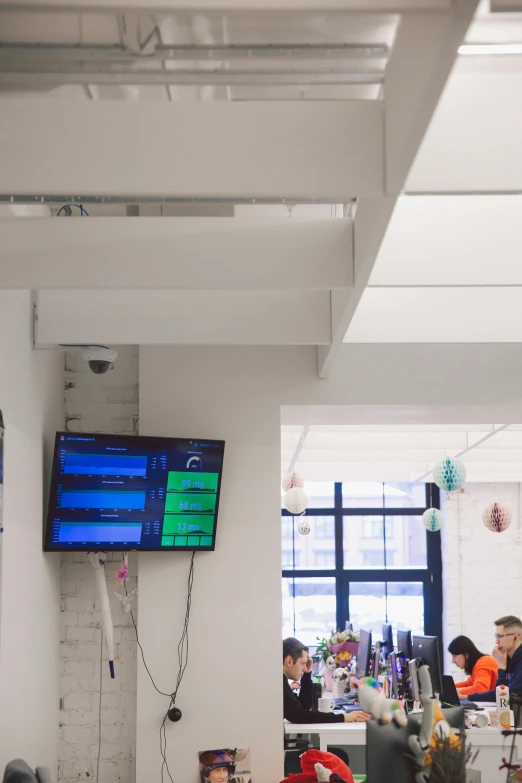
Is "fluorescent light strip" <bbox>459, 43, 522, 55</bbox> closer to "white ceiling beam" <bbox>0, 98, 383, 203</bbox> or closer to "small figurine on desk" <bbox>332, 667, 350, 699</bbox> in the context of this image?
"white ceiling beam" <bbox>0, 98, 383, 203</bbox>

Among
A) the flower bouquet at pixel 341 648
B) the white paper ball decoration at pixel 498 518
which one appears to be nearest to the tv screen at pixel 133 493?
the flower bouquet at pixel 341 648

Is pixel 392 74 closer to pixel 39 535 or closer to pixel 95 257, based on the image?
pixel 95 257

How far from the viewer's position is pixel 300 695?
20.7 ft

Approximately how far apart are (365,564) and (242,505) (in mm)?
7965

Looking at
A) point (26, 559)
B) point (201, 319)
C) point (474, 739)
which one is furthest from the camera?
point (474, 739)

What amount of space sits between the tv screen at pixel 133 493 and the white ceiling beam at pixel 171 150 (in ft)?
6.98

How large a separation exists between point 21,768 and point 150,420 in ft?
7.00

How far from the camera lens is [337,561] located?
12578mm

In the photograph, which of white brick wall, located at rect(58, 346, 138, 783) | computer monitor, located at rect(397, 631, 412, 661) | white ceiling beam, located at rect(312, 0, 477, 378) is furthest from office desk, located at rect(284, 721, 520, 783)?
white ceiling beam, located at rect(312, 0, 477, 378)

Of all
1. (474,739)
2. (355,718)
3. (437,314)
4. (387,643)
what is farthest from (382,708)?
(387,643)

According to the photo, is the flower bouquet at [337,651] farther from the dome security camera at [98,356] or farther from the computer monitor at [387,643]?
the dome security camera at [98,356]

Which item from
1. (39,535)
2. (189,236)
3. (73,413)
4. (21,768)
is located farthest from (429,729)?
(73,413)

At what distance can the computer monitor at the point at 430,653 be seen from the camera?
601cm

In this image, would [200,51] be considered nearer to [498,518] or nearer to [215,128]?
[215,128]
